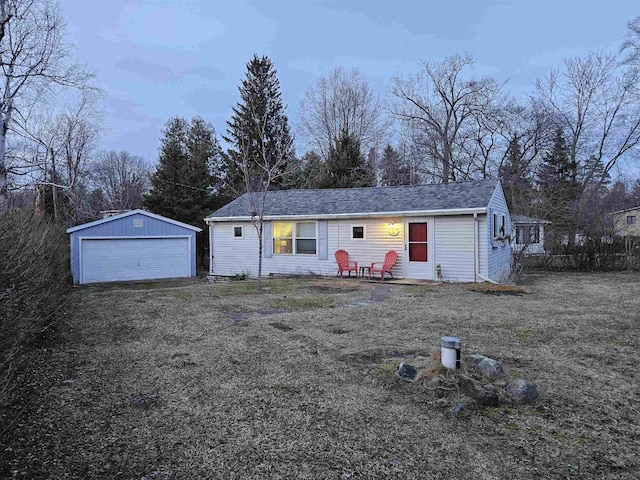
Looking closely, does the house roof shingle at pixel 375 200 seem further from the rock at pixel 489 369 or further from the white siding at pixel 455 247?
the rock at pixel 489 369

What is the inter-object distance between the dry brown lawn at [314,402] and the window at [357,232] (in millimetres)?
5930

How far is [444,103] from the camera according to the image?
2427cm

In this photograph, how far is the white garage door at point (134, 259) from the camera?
1301 cm

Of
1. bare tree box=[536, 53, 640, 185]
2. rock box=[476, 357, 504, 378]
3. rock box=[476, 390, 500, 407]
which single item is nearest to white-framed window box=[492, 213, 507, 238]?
rock box=[476, 357, 504, 378]

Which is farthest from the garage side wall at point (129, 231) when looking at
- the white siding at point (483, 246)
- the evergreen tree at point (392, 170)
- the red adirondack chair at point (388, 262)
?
the evergreen tree at point (392, 170)

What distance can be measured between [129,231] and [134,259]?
3.29 ft

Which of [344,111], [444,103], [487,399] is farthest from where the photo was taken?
[344,111]

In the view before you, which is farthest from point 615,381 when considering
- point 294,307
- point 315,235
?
point 315,235

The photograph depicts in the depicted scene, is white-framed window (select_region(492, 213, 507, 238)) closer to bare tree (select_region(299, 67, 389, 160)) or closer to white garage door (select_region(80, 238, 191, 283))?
white garage door (select_region(80, 238, 191, 283))

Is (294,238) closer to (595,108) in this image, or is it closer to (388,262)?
(388,262)

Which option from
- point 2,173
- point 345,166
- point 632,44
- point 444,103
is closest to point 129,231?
point 2,173

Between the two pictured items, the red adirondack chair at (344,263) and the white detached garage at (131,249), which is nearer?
the red adirondack chair at (344,263)

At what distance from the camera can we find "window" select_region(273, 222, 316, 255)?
1362 centimetres

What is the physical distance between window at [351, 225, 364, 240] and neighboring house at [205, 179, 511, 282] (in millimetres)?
32
